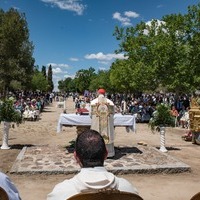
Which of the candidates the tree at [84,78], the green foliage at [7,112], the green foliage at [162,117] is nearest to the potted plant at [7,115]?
the green foliage at [7,112]

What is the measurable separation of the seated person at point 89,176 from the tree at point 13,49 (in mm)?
45703

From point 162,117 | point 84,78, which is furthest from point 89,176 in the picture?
point 84,78

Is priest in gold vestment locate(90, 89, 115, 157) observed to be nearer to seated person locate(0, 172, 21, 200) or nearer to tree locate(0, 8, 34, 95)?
seated person locate(0, 172, 21, 200)

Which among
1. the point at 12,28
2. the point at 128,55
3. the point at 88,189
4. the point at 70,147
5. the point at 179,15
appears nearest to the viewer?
the point at 88,189

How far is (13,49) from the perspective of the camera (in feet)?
162

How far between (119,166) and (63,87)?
175m

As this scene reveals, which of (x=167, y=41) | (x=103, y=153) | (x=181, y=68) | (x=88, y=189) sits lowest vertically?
(x=88, y=189)

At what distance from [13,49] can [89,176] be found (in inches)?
1882

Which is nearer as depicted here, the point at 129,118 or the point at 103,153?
the point at 103,153

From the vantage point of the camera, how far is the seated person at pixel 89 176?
122 inches

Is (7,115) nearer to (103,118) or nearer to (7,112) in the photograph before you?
(7,112)

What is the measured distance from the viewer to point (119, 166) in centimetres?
1094

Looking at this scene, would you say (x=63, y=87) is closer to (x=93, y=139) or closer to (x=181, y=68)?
(x=181, y=68)

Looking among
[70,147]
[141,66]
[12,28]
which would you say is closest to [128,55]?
[141,66]
